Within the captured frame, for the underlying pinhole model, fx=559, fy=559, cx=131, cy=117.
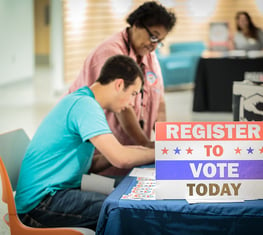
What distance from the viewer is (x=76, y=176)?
2.59 metres

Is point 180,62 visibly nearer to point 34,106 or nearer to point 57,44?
point 57,44

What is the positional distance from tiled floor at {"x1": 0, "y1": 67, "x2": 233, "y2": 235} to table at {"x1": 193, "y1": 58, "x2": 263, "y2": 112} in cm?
16

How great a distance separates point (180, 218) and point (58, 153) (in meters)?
0.78

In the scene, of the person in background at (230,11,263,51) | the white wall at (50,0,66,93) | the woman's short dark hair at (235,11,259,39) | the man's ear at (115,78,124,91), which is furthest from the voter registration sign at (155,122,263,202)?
the white wall at (50,0,66,93)

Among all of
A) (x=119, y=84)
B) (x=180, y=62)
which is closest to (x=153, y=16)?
(x=119, y=84)

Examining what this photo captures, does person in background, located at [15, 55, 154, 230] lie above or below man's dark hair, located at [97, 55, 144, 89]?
below

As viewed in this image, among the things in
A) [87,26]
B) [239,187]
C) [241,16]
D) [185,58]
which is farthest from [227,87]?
[239,187]

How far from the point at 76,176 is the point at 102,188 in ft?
0.45

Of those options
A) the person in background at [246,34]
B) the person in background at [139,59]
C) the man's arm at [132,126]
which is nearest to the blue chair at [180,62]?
the person in background at [246,34]

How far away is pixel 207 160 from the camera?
1995mm

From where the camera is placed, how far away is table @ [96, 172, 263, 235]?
1957 millimetres

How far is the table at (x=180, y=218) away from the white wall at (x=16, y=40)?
9.65 meters

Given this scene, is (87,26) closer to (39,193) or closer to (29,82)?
(29,82)

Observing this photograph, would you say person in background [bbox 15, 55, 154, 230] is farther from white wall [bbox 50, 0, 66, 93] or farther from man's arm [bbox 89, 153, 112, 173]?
white wall [bbox 50, 0, 66, 93]
